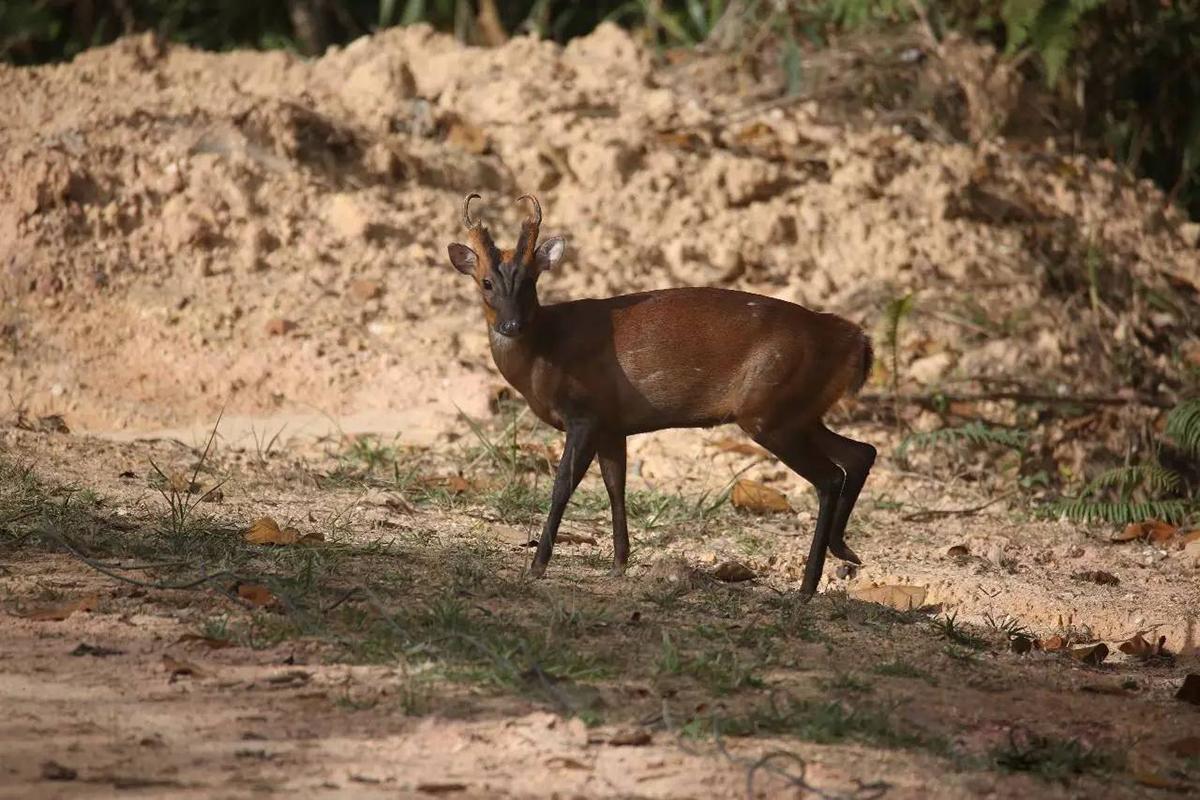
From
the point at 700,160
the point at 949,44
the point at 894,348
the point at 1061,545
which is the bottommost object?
the point at 1061,545

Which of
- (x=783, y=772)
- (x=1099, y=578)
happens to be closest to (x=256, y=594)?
(x=783, y=772)

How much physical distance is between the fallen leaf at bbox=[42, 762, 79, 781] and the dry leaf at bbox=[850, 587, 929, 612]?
330 centimetres

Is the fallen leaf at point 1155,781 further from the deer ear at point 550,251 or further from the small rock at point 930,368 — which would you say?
the small rock at point 930,368

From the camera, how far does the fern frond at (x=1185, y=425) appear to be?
8.70m

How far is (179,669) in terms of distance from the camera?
461cm

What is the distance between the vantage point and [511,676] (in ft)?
15.2

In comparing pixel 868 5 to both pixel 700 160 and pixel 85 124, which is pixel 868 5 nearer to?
→ pixel 700 160

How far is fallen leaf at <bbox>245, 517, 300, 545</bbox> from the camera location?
6055 millimetres

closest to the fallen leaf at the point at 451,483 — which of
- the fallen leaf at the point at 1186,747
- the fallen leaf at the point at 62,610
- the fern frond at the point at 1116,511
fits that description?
the fallen leaf at the point at 62,610

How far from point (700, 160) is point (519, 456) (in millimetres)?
3287

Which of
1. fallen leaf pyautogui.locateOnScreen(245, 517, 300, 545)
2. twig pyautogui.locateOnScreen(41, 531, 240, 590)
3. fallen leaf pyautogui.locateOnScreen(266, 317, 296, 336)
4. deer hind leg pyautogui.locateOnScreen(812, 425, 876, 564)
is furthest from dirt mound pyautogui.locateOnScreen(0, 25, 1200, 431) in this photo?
twig pyautogui.locateOnScreen(41, 531, 240, 590)

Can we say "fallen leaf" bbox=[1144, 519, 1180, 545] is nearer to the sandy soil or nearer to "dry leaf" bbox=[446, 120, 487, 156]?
the sandy soil

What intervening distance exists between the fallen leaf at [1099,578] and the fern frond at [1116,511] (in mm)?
1005

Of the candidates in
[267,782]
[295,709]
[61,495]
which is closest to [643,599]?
[295,709]
